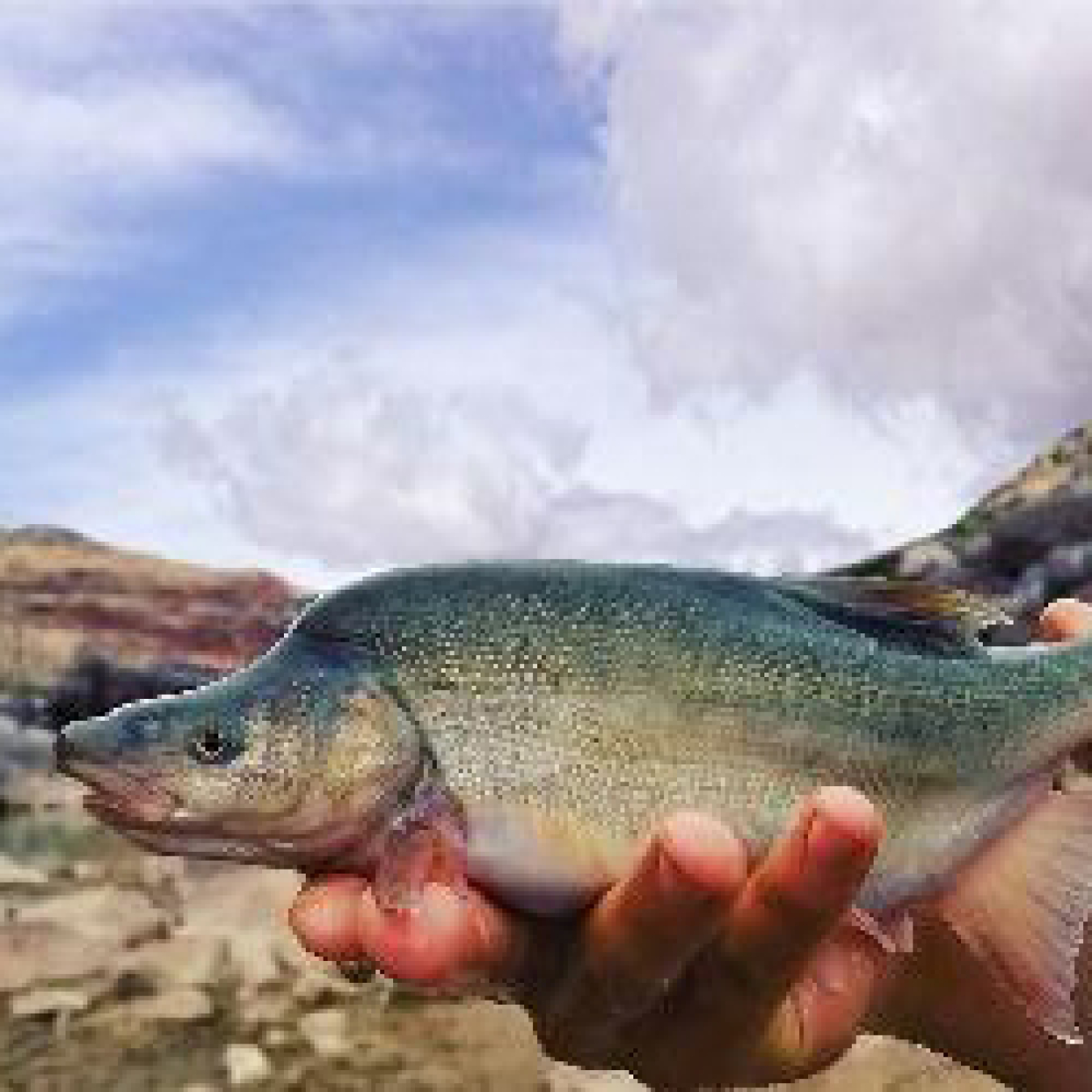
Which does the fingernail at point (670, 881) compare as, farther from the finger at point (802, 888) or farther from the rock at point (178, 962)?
the rock at point (178, 962)

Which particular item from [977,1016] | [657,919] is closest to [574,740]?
[657,919]

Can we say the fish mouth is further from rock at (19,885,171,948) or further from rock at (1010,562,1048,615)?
rock at (1010,562,1048,615)

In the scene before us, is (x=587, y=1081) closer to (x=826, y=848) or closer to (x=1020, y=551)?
(x=826, y=848)

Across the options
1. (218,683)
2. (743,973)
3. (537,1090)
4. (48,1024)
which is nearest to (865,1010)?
(743,973)

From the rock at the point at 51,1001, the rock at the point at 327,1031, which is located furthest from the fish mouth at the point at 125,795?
the rock at the point at 51,1001

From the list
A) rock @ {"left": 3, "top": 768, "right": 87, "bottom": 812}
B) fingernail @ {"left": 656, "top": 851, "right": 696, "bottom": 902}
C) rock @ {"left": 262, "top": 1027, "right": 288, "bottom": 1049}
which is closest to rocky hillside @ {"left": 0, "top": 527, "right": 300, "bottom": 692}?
rock @ {"left": 3, "top": 768, "right": 87, "bottom": 812}

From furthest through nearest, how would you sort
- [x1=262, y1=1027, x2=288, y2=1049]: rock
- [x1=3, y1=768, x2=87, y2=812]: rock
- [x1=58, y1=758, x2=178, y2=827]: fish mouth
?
1. [x1=3, y1=768, x2=87, y2=812]: rock
2. [x1=262, y1=1027, x2=288, y2=1049]: rock
3. [x1=58, y1=758, x2=178, y2=827]: fish mouth
